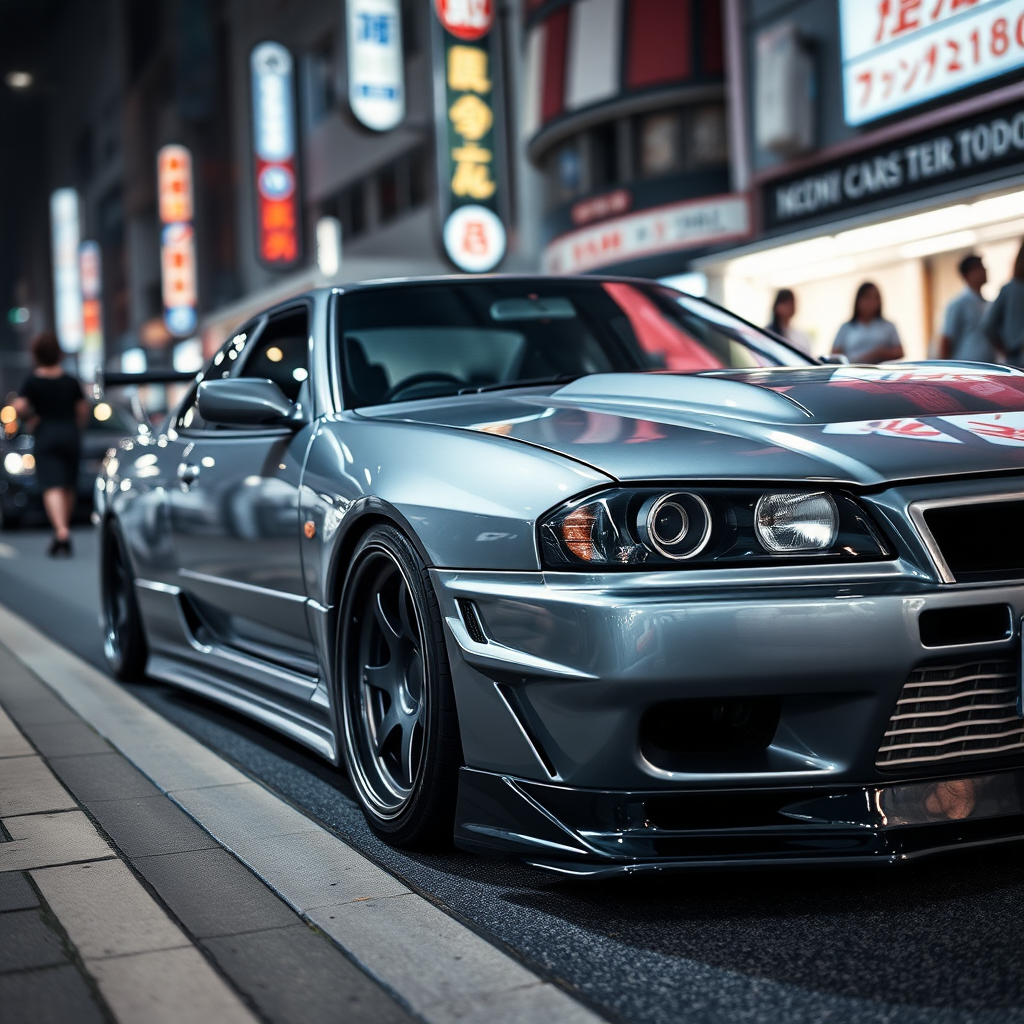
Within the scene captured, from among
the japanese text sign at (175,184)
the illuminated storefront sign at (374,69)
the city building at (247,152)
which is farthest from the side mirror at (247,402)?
the japanese text sign at (175,184)

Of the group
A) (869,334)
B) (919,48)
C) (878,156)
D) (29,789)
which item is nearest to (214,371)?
(29,789)

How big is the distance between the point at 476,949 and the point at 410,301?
2192 mm

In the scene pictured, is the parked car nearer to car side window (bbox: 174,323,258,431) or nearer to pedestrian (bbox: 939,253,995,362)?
pedestrian (bbox: 939,253,995,362)

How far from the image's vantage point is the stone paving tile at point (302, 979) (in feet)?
7.43

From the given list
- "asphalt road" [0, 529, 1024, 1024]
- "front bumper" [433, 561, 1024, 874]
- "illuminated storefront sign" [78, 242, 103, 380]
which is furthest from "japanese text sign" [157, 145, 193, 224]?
"front bumper" [433, 561, 1024, 874]

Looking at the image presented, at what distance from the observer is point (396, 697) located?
10.8 feet

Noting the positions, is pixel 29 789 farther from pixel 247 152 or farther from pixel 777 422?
pixel 247 152

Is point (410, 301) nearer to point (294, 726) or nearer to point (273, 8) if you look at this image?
point (294, 726)

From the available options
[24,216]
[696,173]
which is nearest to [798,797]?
[696,173]

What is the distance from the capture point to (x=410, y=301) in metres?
4.24

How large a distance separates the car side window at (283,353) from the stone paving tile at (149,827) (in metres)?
1.24

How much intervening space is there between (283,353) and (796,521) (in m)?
2.35

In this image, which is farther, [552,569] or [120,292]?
[120,292]

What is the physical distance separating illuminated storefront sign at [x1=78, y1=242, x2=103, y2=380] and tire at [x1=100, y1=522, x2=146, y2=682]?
46.2 meters
